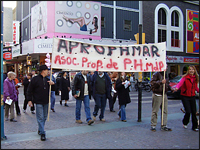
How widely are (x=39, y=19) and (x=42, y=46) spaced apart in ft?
14.5

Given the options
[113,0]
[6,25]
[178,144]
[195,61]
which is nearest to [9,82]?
[6,25]

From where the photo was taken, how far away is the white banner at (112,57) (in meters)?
6.46

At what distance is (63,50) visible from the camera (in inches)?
250

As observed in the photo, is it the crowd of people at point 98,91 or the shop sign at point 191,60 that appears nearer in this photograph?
the crowd of people at point 98,91

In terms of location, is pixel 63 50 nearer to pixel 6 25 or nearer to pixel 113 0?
pixel 6 25

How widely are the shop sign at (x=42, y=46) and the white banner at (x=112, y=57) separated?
52.0 feet

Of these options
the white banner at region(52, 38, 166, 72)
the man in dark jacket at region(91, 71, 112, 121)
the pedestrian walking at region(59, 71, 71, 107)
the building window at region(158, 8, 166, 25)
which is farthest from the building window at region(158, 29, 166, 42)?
the white banner at region(52, 38, 166, 72)

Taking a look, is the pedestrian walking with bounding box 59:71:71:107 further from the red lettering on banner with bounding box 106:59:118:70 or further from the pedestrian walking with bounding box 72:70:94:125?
the red lettering on banner with bounding box 106:59:118:70

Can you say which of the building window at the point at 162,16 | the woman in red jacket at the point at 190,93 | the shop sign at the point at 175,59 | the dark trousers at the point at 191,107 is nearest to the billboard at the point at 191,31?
the shop sign at the point at 175,59

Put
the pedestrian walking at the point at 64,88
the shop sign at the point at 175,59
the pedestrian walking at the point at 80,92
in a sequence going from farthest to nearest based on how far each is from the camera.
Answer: the shop sign at the point at 175,59
the pedestrian walking at the point at 64,88
the pedestrian walking at the point at 80,92

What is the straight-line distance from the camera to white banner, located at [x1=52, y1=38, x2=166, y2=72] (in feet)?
21.2

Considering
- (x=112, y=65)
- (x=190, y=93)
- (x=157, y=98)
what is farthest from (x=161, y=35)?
(x=157, y=98)

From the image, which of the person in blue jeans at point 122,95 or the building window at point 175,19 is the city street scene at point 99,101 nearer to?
the person in blue jeans at point 122,95

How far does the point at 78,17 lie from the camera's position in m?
23.5
